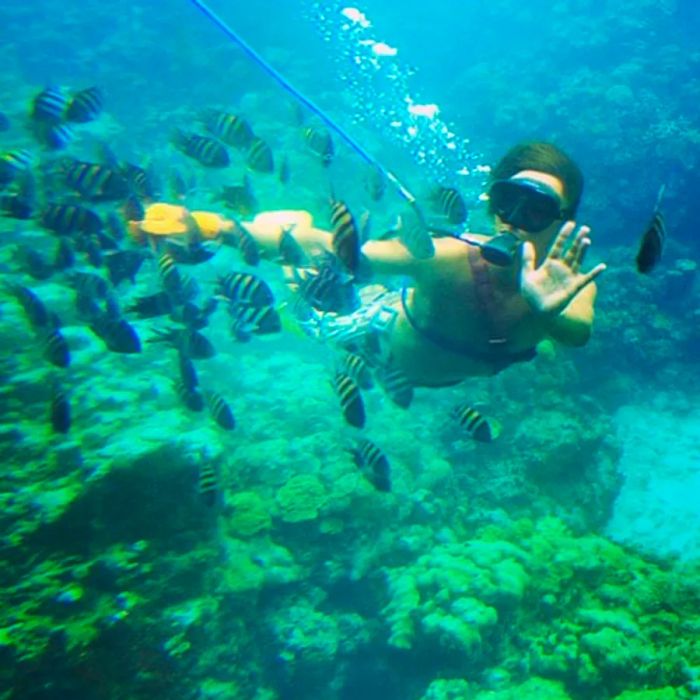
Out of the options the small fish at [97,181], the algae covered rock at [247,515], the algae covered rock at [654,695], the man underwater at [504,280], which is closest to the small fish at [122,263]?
the small fish at [97,181]

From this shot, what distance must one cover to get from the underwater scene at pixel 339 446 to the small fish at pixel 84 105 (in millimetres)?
30

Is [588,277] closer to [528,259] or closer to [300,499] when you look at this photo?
[528,259]

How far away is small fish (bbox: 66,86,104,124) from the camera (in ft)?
17.9

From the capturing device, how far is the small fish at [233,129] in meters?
5.58

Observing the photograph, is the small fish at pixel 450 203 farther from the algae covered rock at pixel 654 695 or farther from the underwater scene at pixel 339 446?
the algae covered rock at pixel 654 695

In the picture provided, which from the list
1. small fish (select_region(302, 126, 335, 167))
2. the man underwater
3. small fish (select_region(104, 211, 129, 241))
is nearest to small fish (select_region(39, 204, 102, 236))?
the man underwater

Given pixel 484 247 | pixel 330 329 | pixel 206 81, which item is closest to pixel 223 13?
pixel 206 81

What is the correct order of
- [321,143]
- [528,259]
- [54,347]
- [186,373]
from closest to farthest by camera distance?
[528,259] < [54,347] < [186,373] < [321,143]

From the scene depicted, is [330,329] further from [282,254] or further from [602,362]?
[602,362]

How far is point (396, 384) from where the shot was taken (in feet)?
14.9

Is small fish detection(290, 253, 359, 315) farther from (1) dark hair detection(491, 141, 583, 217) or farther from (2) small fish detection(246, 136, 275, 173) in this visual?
(2) small fish detection(246, 136, 275, 173)

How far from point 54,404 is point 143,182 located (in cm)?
242

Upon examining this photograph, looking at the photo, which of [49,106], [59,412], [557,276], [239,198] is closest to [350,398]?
[557,276]

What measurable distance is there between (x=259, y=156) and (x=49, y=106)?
2159 mm
